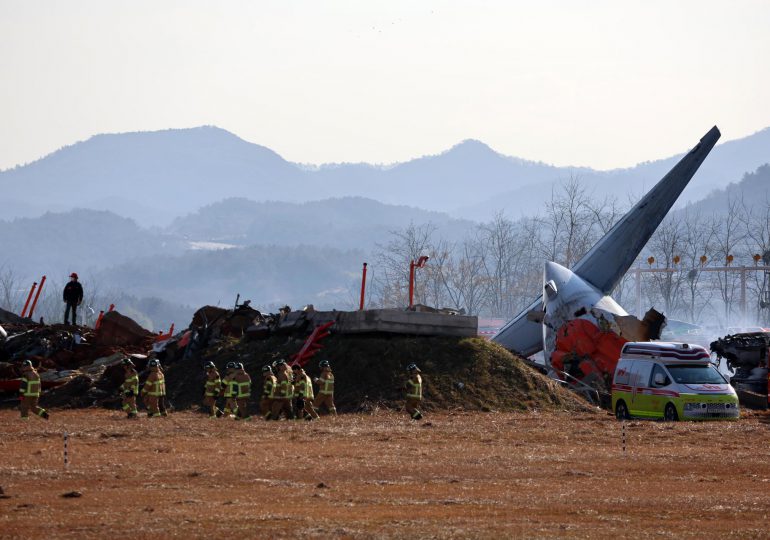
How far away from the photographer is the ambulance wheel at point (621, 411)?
3522 centimetres

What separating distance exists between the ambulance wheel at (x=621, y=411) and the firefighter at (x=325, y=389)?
8.14 m

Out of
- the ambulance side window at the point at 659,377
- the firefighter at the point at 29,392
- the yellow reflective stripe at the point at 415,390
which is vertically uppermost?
the ambulance side window at the point at 659,377

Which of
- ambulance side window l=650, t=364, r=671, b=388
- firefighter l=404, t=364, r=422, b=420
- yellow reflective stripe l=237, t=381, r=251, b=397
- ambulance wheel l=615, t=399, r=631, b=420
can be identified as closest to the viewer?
yellow reflective stripe l=237, t=381, r=251, b=397

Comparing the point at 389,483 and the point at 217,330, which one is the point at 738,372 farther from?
the point at 389,483

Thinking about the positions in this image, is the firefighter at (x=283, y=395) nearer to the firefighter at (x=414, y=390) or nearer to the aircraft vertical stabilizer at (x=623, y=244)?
the firefighter at (x=414, y=390)

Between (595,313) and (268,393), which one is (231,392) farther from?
(595,313)

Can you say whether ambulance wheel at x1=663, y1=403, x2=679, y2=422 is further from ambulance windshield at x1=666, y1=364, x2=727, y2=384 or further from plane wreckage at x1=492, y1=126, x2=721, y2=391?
plane wreckage at x1=492, y1=126, x2=721, y2=391

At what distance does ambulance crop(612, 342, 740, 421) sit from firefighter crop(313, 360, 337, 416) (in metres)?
8.26

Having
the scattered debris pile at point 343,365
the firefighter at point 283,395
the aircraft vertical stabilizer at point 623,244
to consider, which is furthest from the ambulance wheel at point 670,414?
the aircraft vertical stabilizer at point 623,244

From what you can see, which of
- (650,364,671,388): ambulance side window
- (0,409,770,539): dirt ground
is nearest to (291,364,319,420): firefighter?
(0,409,770,539): dirt ground

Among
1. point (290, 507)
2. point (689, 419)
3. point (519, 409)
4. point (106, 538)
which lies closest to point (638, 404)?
Answer: point (689, 419)

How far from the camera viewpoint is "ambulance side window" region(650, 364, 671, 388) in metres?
33.9

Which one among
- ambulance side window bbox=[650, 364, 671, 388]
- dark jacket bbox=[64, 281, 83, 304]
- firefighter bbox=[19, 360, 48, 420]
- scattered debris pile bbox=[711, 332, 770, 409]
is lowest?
firefighter bbox=[19, 360, 48, 420]

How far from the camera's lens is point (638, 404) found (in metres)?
34.6
